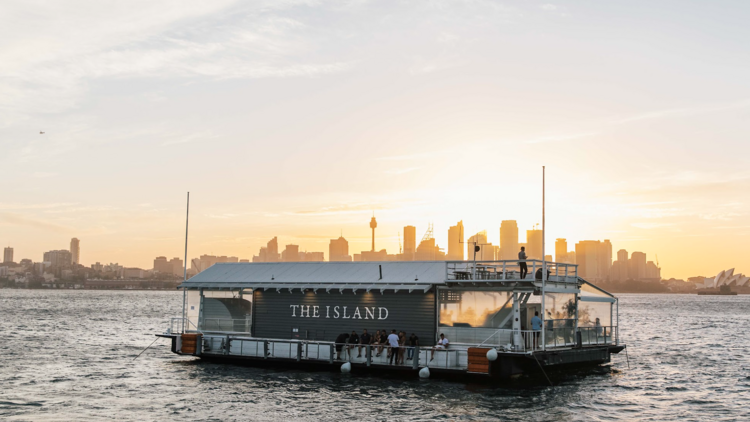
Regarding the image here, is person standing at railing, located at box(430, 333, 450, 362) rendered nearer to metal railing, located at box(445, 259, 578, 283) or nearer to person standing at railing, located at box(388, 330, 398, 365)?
person standing at railing, located at box(388, 330, 398, 365)

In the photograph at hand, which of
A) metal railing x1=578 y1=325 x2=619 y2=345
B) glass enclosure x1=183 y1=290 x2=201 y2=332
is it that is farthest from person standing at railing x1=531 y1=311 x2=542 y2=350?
glass enclosure x1=183 y1=290 x2=201 y2=332

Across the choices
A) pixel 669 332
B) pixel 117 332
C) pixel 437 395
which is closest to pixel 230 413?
pixel 437 395

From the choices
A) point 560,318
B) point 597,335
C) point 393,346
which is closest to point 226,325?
point 393,346

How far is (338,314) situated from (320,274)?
3.22 m

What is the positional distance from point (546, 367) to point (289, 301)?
14561mm

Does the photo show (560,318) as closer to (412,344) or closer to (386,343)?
(412,344)

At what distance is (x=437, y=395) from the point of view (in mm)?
32938

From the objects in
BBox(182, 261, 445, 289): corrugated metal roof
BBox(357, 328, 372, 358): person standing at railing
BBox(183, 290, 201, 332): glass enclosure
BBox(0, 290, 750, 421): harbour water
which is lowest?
BBox(0, 290, 750, 421): harbour water

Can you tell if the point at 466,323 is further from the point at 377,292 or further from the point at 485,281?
the point at 377,292

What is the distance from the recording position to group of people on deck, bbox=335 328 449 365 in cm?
3662

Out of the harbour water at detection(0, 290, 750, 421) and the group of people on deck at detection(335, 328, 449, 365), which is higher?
the group of people on deck at detection(335, 328, 449, 365)

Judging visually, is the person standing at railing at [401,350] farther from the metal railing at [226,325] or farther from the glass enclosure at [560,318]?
the metal railing at [226,325]

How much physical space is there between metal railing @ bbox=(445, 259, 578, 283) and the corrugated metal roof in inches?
29.8

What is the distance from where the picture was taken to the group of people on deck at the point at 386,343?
36.6m
